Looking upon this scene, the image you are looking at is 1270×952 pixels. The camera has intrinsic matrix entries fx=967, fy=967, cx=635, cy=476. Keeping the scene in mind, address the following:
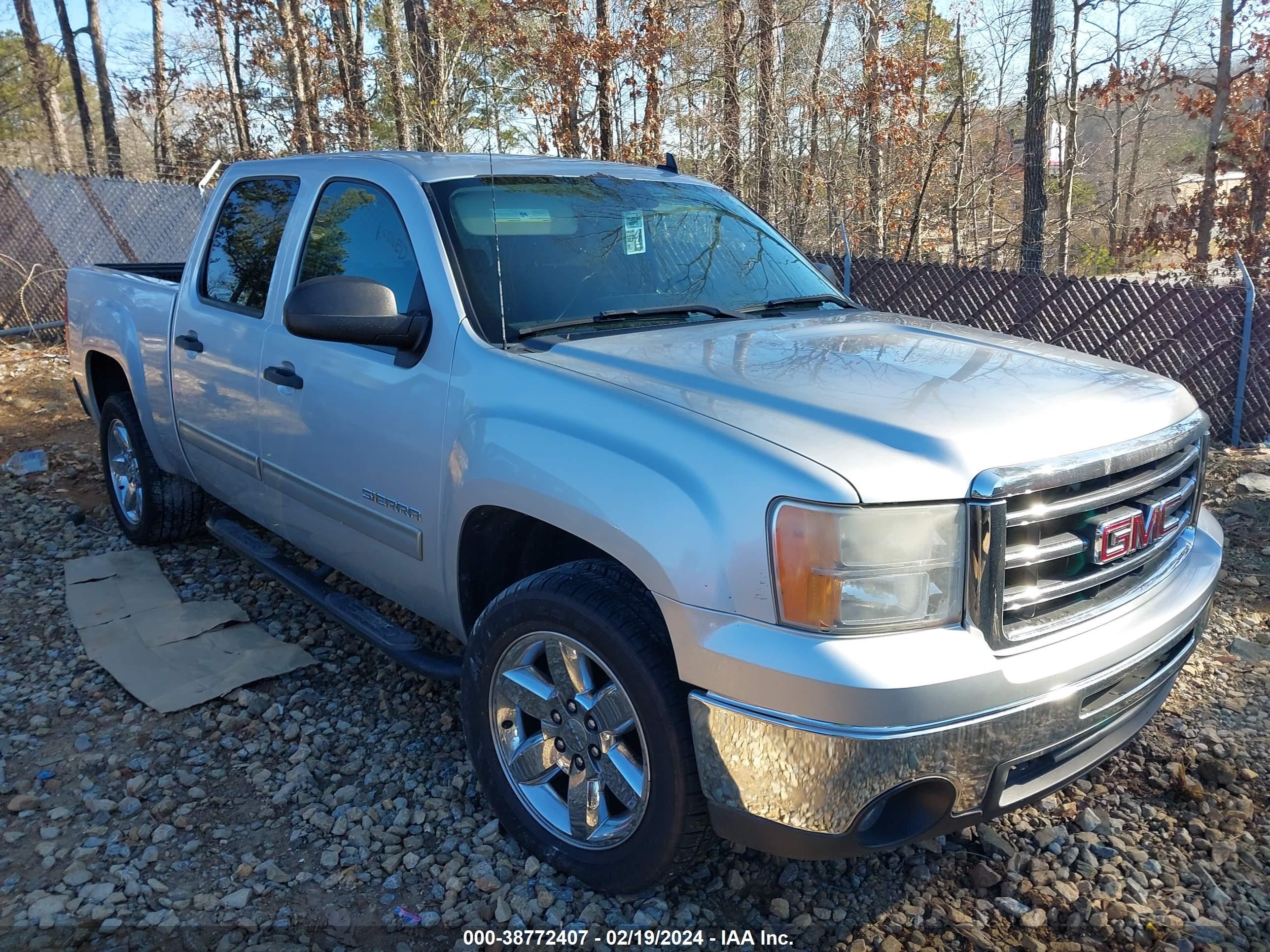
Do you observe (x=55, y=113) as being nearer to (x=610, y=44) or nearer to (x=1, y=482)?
(x=610, y=44)

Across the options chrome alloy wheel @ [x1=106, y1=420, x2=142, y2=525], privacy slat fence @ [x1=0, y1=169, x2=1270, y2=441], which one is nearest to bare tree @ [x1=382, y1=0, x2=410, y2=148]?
privacy slat fence @ [x1=0, y1=169, x2=1270, y2=441]

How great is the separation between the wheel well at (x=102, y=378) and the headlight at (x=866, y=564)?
468 centimetres

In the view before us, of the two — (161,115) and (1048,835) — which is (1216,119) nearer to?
(1048,835)

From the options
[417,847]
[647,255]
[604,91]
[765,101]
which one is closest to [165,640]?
[417,847]

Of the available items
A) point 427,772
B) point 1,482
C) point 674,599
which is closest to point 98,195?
point 1,482

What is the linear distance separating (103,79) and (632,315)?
25.6m

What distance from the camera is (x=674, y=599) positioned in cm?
214

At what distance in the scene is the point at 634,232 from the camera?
345cm

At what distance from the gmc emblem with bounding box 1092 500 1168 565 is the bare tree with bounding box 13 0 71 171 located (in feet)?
80.2

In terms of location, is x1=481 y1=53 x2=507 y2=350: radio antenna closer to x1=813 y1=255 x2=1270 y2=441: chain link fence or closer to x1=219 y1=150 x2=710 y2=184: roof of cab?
x1=219 y1=150 x2=710 y2=184: roof of cab

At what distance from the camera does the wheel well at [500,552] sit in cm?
279

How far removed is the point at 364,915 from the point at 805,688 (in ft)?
4.63

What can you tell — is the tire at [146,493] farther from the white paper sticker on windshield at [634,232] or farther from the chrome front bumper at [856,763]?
the chrome front bumper at [856,763]

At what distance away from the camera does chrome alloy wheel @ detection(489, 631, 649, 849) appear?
2408mm
